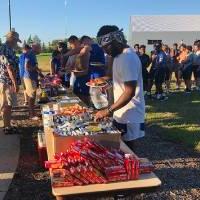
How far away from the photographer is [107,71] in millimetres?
5543

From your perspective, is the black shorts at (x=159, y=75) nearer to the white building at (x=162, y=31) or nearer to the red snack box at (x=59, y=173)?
the red snack box at (x=59, y=173)

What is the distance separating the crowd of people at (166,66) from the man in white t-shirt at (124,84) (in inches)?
358

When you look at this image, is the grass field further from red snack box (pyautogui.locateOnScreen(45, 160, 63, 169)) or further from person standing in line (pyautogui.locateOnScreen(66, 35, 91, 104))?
red snack box (pyautogui.locateOnScreen(45, 160, 63, 169))

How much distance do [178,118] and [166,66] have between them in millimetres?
4193

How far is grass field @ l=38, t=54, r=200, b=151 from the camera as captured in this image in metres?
8.50

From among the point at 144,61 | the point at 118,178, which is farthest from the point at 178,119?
the point at 118,178

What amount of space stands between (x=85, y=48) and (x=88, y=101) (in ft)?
3.11

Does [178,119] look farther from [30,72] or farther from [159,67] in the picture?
[159,67]

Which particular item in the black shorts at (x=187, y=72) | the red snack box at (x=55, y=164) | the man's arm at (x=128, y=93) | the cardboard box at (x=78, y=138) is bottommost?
the black shorts at (x=187, y=72)

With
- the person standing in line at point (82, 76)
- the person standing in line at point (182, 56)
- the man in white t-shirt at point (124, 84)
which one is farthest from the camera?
the person standing in line at point (182, 56)

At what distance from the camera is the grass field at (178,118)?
850 centimetres

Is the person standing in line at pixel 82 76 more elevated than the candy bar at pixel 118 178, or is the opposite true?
the person standing in line at pixel 82 76

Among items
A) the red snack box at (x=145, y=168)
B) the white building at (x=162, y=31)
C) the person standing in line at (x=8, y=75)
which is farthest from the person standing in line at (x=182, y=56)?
the white building at (x=162, y=31)

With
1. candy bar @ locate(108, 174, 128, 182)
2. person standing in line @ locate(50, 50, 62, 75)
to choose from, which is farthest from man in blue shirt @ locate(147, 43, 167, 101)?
candy bar @ locate(108, 174, 128, 182)
